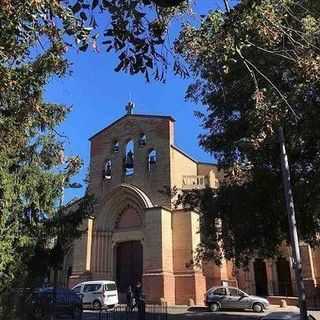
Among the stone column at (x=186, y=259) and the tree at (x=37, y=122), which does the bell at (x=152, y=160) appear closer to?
Result: the stone column at (x=186, y=259)

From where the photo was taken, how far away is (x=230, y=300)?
33719mm

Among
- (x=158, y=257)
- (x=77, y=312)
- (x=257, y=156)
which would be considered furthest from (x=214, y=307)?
(x=257, y=156)

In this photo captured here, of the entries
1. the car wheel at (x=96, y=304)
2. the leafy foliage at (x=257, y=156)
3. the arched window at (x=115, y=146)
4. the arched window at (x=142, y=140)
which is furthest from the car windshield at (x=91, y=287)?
the leafy foliage at (x=257, y=156)

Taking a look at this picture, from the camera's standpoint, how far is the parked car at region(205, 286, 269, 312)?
3297cm

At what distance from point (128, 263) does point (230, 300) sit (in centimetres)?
1057

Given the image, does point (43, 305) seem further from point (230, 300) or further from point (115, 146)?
point (115, 146)

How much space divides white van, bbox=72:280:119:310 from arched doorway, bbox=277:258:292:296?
1244 centimetres

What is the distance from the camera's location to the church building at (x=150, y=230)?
126 ft

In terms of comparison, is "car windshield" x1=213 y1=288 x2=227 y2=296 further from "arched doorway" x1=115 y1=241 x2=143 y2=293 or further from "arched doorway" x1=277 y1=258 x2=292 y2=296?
"arched doorway" x1=277 y1=258 x2=292 y2=296

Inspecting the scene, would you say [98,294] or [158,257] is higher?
[158,257]

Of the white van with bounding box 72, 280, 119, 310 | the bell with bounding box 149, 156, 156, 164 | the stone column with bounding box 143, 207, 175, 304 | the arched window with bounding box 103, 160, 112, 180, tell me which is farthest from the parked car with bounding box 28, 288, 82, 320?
the arched window with bounding box 103, 160, 112, 180

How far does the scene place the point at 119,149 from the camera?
44.0m

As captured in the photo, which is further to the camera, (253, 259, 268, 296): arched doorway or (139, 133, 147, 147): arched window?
Result: (139, 133, 147, 147): arched window

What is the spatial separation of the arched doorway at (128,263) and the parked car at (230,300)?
7.85 m
